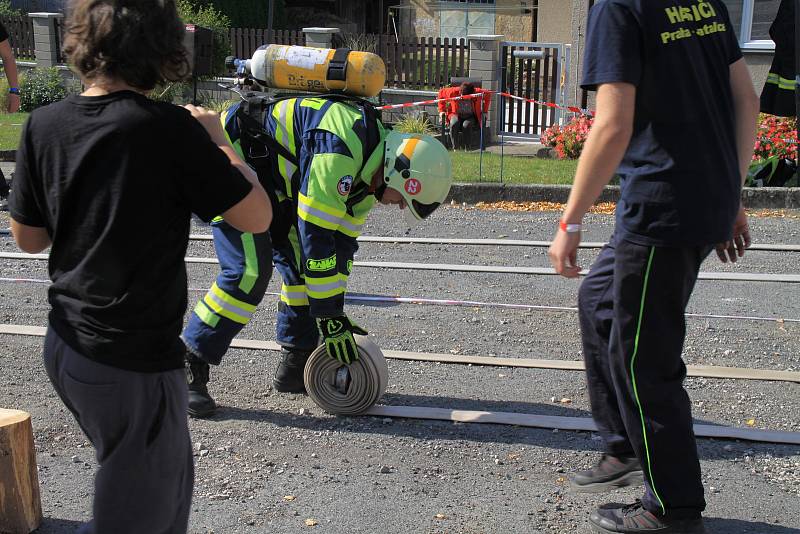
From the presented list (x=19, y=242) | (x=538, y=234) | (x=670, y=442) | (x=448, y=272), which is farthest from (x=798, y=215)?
(x=19, y=242)

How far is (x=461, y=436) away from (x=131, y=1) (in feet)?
9.03

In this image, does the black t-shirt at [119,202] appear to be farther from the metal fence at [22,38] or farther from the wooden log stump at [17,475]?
the metal fence at [22,38]

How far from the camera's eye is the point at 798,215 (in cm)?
1006

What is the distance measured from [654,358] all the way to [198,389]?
2.32m

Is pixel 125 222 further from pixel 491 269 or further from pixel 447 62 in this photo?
pixel 447 62

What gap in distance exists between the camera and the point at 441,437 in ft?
14.5

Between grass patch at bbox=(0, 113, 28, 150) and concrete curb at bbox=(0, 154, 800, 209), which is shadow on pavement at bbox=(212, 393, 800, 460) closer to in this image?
concrete curb at bbox=(0, 154, 800, 209)

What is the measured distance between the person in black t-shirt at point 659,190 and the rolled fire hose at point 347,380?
1490mm

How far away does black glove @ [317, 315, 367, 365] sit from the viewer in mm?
4453

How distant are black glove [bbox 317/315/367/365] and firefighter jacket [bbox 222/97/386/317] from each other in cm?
8

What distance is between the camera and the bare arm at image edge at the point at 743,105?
3.20 metres

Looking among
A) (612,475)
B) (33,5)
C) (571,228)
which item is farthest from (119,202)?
(33,5)

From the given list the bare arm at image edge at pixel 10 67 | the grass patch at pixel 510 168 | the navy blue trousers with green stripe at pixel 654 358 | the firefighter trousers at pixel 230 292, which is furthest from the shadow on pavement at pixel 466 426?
the grass patch at pixel 510 168

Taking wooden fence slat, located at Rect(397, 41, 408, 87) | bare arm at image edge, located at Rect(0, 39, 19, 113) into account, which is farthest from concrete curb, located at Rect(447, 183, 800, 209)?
wooden fence slat, located at Rect(397, 41, 408, 87)
